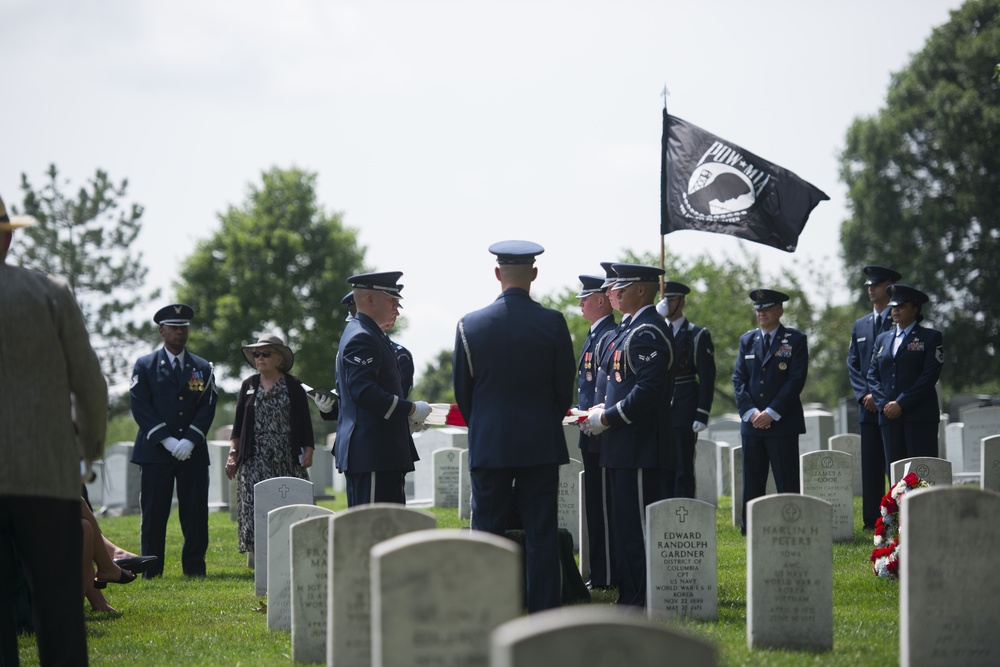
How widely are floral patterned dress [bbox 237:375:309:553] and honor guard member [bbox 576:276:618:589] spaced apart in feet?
10.0

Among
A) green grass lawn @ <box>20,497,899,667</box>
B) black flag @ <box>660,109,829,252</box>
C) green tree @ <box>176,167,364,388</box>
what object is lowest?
green grass lawn @ <box>20,497,899,667</box>

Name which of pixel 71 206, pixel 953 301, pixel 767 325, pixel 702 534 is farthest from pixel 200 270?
pixel 702 534

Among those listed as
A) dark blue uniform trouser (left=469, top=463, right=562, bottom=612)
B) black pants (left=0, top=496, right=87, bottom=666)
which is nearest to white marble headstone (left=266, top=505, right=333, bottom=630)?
dark blue uniform trouser (left=469, top=463, right=562, bottom=612)

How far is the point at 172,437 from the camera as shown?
1107 centimetres

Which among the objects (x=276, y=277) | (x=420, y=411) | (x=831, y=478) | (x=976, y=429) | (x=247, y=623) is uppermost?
(x=276, y=277)

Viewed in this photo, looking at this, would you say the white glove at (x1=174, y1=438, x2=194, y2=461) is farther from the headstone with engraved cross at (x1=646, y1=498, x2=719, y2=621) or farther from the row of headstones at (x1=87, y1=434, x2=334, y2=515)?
the row of headstones at (x1=87, y1=434, x2=334, y2=515)

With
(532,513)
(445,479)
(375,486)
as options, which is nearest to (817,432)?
(445,479)

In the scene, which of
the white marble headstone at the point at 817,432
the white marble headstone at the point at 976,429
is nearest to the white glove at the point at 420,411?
the white marble headstone at the point at 817,432

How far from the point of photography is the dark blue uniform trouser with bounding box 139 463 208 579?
11.1m

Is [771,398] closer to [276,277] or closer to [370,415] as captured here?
[370,415]

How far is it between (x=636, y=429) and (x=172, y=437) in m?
4.93

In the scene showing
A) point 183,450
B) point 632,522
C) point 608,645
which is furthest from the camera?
point 183,450

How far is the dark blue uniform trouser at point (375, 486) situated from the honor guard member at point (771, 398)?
194 inches

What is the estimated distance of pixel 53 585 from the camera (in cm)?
539
